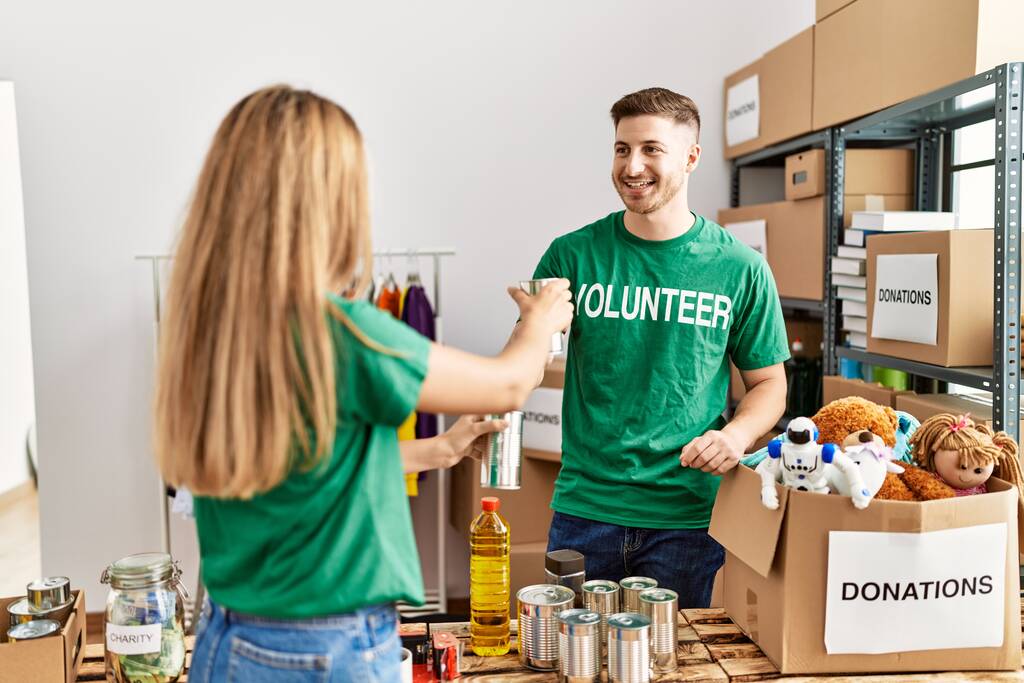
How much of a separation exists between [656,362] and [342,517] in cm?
93

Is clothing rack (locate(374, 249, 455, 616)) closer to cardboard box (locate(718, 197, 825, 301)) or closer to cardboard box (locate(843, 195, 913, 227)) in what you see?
cardboard box (locate(718, 197, 825, 301))

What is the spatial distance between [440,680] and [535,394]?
6.56ft

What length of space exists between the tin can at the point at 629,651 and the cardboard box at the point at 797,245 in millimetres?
1971

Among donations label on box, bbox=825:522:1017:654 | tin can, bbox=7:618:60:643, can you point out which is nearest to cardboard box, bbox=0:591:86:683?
tin can, bbox=7:618:60:643

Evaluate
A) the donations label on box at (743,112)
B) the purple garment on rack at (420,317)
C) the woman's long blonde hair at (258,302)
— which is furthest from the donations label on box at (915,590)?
the donations label on box at (743,112)

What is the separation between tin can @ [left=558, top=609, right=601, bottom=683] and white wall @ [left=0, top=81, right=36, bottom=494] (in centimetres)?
277

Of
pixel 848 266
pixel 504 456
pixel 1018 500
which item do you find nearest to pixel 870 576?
pixel 1018 500

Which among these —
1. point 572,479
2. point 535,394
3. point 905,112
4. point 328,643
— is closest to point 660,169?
point 572,479

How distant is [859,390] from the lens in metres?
2.50

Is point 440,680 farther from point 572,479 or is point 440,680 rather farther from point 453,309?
point 453,309

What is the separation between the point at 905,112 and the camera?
2396 millimetres

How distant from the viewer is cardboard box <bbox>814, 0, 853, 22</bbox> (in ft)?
8.89

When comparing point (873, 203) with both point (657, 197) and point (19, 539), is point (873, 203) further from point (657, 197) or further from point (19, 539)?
point (19, 539)

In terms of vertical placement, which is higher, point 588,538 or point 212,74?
point 212,74
